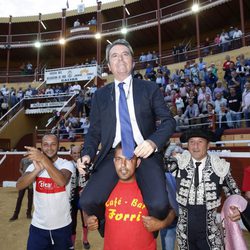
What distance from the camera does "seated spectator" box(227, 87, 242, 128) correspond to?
8007 mm

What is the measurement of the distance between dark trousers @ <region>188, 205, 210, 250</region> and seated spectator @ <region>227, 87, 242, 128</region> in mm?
5500

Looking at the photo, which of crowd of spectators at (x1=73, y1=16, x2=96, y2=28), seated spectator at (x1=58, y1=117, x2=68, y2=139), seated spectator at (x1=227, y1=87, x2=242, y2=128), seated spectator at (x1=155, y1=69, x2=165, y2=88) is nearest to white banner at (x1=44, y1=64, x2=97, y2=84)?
seated spectator at (x1=58, y1=117, x2=68, y2=139)

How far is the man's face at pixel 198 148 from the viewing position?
3115 mm

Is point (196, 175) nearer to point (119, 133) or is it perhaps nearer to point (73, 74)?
point (119, 133)

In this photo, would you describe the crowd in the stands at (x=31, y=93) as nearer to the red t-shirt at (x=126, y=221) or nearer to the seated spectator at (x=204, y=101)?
the seated spectator at (x=204, y=101)

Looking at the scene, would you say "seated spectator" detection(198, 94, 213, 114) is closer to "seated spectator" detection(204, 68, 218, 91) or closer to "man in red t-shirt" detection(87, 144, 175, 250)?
"seated spectator" detection(204, 68, 218, 91)

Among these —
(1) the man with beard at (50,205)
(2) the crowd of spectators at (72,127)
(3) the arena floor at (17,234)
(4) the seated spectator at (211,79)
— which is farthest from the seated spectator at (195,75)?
(1) the man with beard at (50,205)

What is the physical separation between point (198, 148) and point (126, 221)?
1449mm

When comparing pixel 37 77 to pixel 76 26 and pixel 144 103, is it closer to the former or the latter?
pixel 76 26

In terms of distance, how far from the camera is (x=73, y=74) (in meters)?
18.6

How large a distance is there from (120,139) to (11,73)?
25685mm

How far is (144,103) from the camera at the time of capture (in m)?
2.08

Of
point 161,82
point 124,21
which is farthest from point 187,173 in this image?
point 124,21

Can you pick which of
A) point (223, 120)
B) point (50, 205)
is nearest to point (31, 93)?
point (223, 120)
